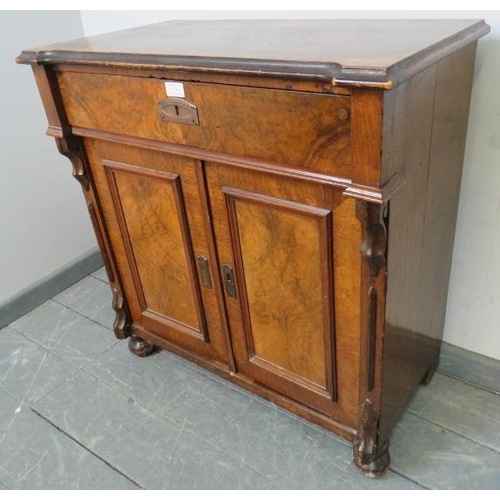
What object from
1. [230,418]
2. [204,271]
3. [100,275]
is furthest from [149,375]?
[100,275]

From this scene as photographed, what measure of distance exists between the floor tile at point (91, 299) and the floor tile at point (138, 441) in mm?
325

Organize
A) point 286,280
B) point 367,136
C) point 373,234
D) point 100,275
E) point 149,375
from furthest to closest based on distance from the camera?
point 100,275, point 149,375, point 286,280, point 373,234, point 367,136

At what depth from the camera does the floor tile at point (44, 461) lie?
1351mm

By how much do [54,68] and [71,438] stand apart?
100cm

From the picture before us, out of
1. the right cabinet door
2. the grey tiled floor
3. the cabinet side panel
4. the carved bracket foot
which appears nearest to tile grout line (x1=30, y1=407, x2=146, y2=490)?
the grey tiled floor

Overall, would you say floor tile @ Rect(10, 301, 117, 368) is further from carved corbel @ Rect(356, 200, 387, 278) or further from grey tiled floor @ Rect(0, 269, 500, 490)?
carved corbel @ Rect(356, 200, 387, 278)

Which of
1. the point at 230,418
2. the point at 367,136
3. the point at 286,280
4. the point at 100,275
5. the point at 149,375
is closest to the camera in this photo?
the point at 367,136

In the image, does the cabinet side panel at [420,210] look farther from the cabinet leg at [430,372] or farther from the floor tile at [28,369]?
the floor tile at [28,369]

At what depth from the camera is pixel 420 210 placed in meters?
1.08

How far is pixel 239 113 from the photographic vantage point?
3.15 feet

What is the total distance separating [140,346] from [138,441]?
14.0 inches

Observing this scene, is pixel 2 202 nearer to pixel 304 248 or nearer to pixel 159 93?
pixel 159 93

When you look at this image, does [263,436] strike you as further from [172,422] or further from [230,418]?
[172,422]

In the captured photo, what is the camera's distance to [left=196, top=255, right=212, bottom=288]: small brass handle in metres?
1.30
